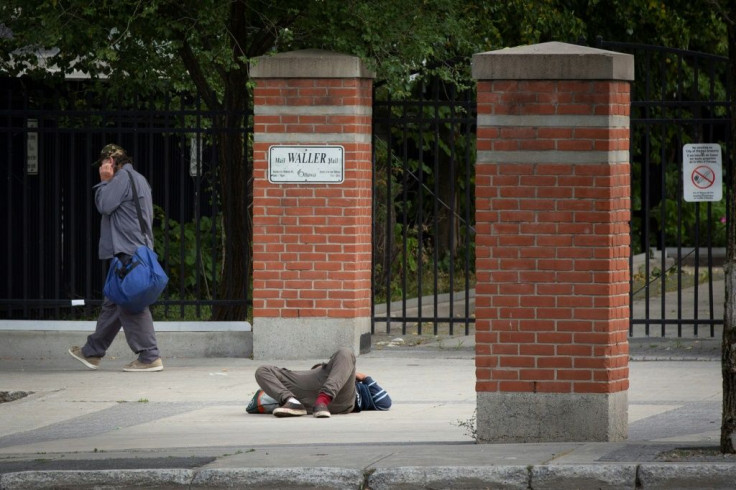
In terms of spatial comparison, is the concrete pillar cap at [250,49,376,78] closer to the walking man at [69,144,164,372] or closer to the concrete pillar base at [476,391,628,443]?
the walking man at [69,144,164,372]

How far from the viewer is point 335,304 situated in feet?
41.7

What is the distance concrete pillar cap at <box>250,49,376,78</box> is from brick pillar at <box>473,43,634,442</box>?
390 cm

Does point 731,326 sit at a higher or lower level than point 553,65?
lower

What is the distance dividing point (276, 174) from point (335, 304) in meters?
1.21

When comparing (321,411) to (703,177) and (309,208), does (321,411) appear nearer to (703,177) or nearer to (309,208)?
(309,208)

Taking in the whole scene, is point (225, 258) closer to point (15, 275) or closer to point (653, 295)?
point (15, 275)

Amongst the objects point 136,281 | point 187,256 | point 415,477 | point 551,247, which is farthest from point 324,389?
point 187,256

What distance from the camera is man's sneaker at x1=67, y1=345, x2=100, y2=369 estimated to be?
40.8 ft

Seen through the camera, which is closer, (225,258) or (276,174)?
(276,174)

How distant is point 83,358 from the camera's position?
40.8ft

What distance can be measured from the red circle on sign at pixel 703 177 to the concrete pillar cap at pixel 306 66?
10.2 feet

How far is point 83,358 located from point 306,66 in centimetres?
306

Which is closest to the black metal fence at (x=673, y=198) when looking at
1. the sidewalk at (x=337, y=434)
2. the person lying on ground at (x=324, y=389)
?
the sidewalk at (x=337, y=434)

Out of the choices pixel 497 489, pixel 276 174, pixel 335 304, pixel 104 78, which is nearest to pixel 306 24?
pixel 276 174
